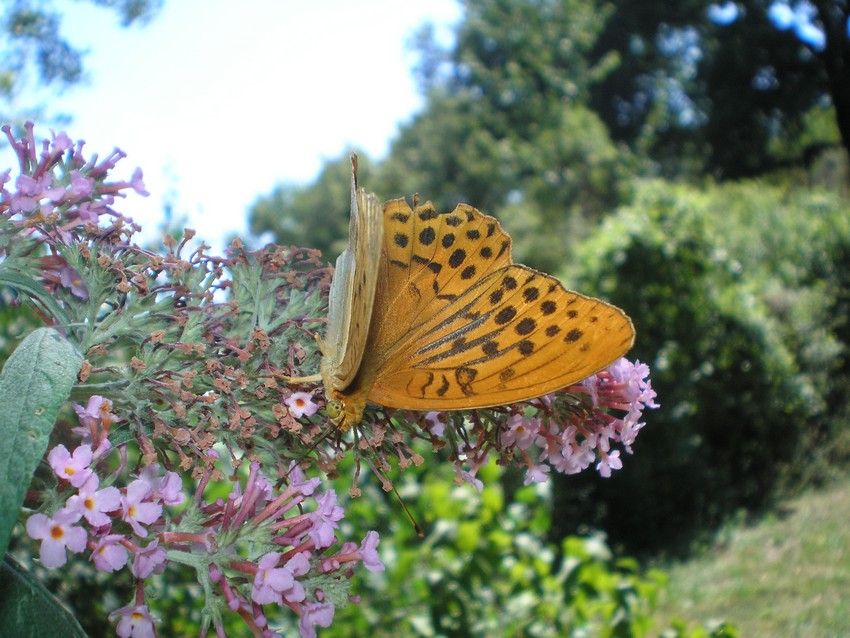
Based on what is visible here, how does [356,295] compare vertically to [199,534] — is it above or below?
above

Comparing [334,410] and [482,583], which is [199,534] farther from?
[482,583]

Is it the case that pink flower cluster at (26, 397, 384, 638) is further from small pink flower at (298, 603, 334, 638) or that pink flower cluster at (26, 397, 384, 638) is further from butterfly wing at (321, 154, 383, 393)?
butterfly wing at (321, 154, 383, 393)

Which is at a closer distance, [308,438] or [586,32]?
[308,438]

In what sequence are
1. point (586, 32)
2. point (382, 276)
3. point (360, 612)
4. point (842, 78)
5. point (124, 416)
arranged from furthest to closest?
1. point (586, 32)
2. point (842, 78)
3. point (360, 612)
4. point (382, 276)
5. point (124, 416)

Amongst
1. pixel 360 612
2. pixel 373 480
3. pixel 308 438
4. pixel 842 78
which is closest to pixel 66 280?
pixel 308 438

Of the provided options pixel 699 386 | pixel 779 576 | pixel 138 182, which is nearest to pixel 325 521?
pixel 138 182

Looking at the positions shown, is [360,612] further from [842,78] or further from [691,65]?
[691,65]
